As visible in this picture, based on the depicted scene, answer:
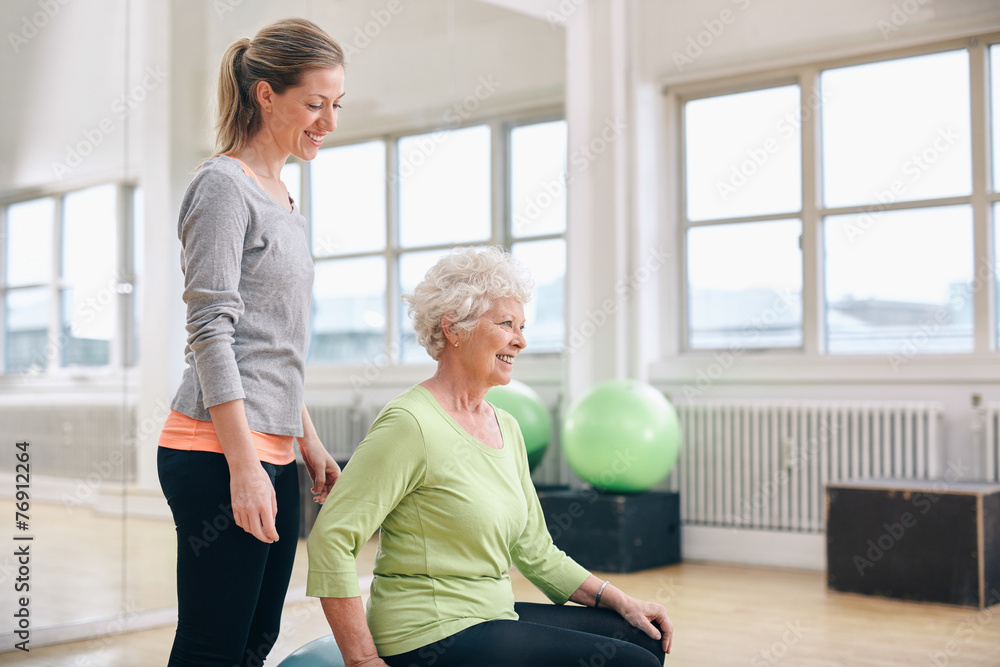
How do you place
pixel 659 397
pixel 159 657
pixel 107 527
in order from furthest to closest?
pixel 659 397 < pixel 107 527 < pixel 159 657

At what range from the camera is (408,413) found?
57.8 inches

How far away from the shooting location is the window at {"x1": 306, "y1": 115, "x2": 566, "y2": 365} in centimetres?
370

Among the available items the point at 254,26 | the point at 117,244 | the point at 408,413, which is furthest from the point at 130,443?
the point at 408,413

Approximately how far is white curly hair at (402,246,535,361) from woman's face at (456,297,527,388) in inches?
0.6

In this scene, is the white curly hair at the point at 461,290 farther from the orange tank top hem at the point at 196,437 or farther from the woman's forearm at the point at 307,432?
the orange tank top hem at the point at 196,437

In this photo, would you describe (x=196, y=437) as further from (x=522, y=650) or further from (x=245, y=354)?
(x=522, y=650)

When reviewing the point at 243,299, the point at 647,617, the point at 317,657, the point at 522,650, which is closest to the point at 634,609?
the point at 647,617

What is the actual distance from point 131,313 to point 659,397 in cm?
217

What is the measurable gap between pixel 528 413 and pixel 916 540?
1615 mm

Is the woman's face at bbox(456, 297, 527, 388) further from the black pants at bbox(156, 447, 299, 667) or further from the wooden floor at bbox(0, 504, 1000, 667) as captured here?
the wooden floor at bbox(0, 504, 1000, 667)

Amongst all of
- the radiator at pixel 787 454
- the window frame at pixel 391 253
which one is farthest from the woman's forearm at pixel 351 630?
the radiator at pixel 787 454

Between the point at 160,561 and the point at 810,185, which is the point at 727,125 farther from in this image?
the point at 160,561

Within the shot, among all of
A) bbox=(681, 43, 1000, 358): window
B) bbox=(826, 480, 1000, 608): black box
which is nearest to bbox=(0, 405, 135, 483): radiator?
bbox=(826, 480, 1000, 608): black box

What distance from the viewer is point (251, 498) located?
4.02ft
